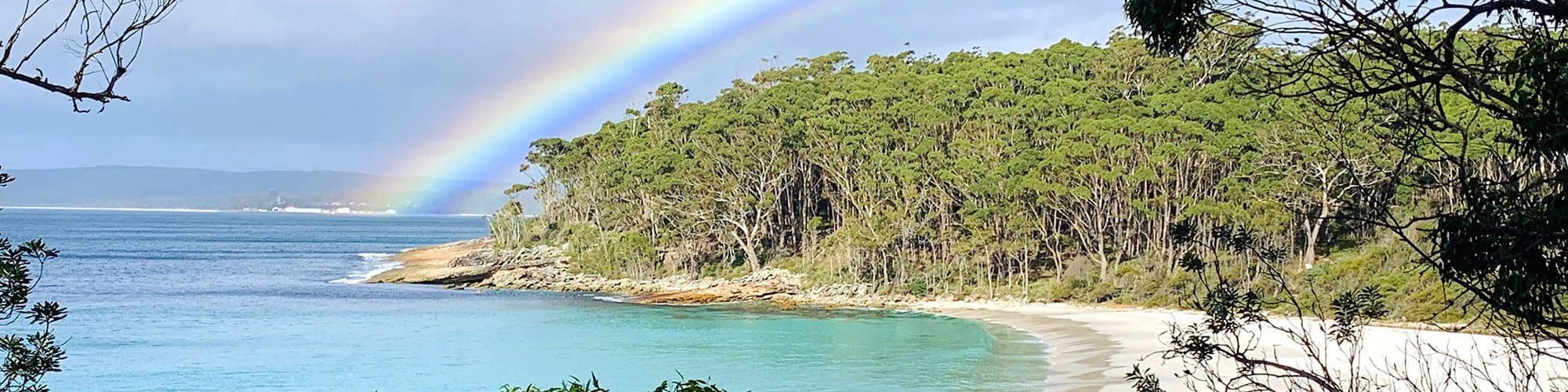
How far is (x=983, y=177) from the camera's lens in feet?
111

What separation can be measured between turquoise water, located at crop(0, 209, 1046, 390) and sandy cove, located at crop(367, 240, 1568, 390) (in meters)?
1.01

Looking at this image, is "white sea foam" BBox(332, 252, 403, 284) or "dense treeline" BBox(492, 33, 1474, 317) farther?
"white sea foam" BBox(332, 252, 403, 284)

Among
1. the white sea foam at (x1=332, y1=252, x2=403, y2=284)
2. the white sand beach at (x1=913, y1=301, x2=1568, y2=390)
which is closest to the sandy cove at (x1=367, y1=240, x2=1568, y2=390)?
the white sand beach at (x1=913, y1=301, x2=1568, y2=390)

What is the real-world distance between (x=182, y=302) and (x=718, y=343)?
21.4 metres

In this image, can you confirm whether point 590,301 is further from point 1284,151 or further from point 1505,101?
point 1505,101

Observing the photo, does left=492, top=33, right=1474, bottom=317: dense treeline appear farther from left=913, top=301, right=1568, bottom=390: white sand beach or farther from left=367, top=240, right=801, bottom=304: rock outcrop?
left=913, top=301, right=1568, bottom=390: white sand beach

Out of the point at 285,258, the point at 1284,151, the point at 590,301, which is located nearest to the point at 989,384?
the point at 1284,151

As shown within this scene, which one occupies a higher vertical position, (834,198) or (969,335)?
(834,198)

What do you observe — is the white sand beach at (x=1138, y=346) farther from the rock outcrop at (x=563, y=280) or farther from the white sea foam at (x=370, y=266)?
the white sea foam at (x=370, y=266)

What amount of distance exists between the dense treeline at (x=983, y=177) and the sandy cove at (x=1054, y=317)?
1132 millimetres

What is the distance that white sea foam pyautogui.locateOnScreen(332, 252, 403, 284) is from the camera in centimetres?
5175

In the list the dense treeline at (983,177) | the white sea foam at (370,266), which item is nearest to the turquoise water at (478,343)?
the white sea foam at (370,266)

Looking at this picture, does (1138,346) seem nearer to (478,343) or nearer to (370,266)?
(478,343)

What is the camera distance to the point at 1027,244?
1329 inches
